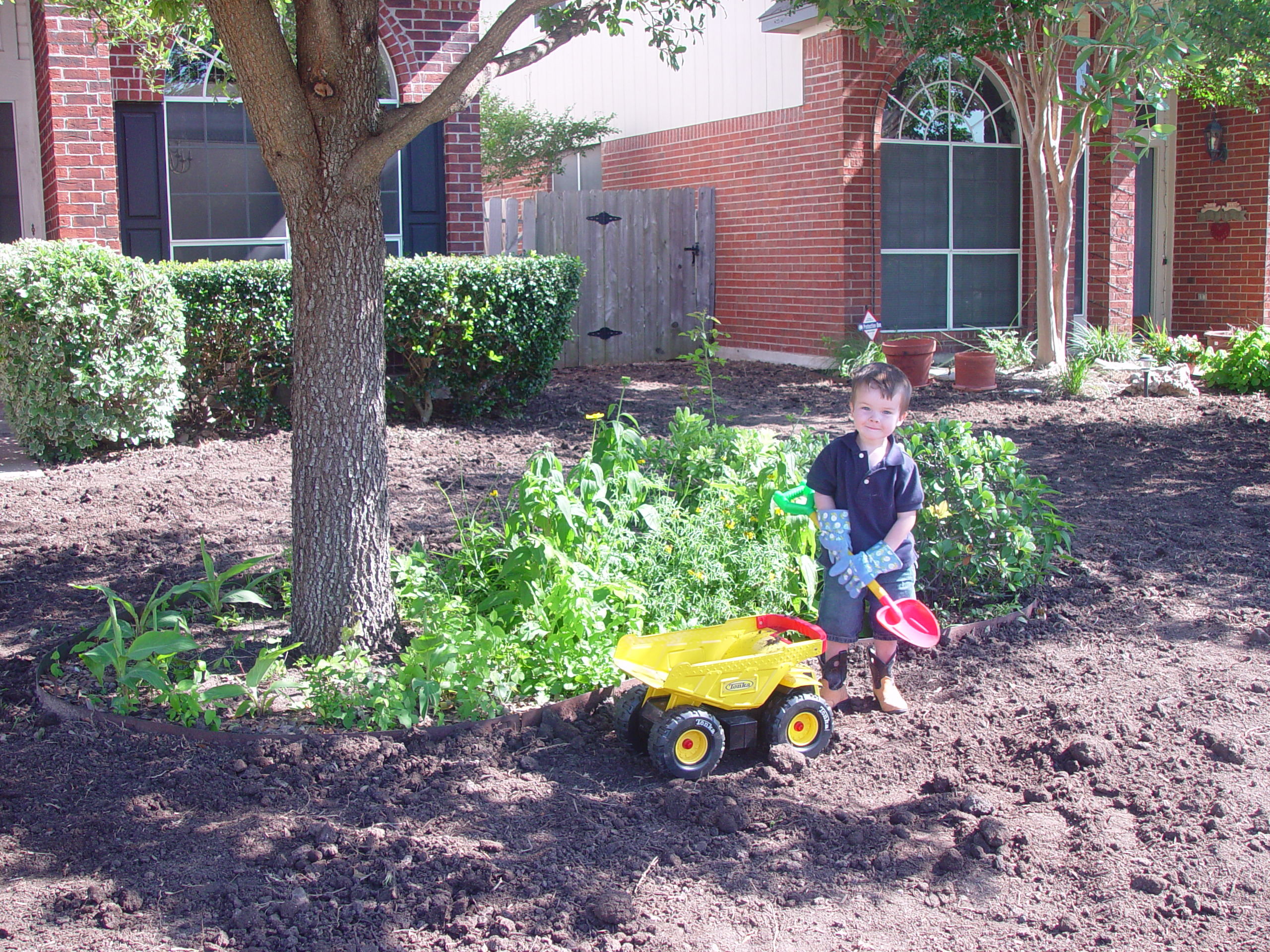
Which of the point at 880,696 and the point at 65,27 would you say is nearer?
the point at 880,696

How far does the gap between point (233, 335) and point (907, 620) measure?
5950 mm

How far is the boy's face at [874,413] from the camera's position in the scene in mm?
3602

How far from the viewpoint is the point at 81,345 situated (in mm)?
7309

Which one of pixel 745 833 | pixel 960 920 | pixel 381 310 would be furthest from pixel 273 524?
pixel 960 920

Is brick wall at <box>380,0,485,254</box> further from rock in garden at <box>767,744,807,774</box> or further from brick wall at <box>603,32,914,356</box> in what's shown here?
rock in garden at <box>767,744,807,774</box>

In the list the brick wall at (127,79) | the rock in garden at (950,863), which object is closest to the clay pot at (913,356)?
the brick wall at (127,79)

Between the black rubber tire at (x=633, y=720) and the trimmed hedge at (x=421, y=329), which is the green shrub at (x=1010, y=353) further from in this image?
the black rubber tire at (x=633, y=720)

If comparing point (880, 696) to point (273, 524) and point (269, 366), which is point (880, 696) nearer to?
point (273, 524)

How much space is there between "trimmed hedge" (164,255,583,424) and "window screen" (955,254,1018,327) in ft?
18.2

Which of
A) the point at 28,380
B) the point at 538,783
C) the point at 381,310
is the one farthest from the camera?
the point at 28,380

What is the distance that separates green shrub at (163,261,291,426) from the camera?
25.8 ft

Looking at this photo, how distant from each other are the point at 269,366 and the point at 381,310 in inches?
180

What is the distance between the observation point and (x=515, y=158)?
658 inches

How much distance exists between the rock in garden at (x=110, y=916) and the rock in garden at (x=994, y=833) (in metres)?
2.12
